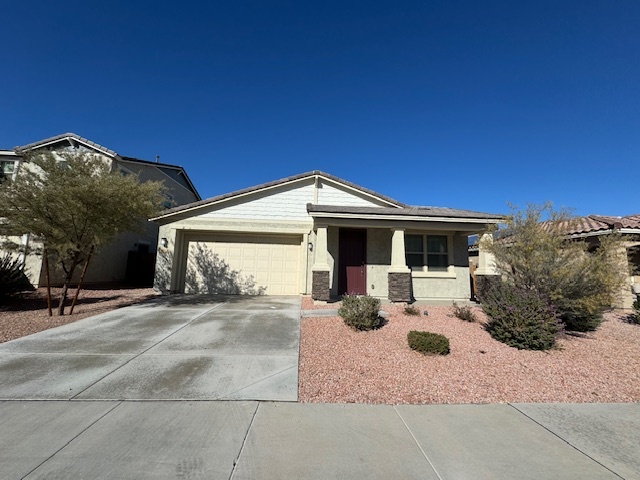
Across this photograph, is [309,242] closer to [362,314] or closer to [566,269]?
[362,314]

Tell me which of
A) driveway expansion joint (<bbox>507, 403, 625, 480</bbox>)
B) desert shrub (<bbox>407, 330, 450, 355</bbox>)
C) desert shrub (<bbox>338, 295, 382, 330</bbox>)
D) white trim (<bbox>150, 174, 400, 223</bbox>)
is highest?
white trim (<bbox>150, 174, 400, 223</bbox>)

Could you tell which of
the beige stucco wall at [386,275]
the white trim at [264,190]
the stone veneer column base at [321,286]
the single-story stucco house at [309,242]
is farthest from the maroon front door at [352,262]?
the white trim at [264,190]

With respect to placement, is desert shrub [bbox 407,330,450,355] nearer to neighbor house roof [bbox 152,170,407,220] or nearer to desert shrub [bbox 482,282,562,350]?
desert shrub [bbox 482,282,562,350]

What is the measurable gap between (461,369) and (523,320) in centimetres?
229

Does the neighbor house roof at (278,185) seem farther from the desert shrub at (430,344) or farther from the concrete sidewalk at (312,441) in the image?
the concrete sidewalk at (312,441)

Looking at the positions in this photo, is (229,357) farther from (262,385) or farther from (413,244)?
(413,244)

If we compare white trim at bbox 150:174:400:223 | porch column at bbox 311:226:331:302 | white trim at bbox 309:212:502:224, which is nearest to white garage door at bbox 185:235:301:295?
white trim at bbox 150:174:400:223

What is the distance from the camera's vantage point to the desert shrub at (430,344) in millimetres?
5562

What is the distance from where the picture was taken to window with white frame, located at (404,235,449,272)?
466 inches

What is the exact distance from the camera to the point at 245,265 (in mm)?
13023

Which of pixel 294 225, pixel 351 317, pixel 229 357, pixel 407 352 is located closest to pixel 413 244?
pixel 294 225

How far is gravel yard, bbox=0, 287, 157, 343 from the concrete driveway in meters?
0.65

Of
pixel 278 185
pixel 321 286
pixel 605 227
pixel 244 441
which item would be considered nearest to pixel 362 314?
pixel 321 286

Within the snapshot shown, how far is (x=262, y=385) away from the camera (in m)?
4.26
